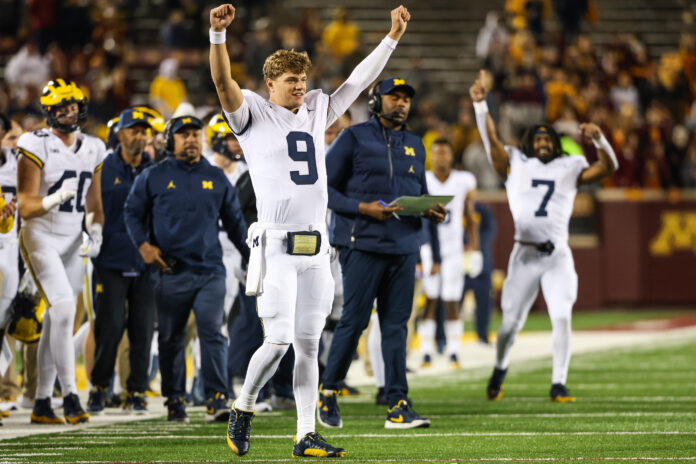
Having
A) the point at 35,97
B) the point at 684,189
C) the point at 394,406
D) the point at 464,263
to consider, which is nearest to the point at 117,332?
the point at 394,406

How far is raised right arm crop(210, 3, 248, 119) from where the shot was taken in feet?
20.0

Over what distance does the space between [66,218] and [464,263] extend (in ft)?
23.6

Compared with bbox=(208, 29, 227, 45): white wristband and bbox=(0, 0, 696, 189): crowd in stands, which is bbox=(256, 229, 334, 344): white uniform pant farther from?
bbox=(0, 0, 696, 189): crowd in stands

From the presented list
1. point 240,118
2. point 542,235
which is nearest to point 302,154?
point 240,118

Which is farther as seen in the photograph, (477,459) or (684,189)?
(684,189)

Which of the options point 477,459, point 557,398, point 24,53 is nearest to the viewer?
point 477,459

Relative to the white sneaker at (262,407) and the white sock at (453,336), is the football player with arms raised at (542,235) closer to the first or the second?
the white sneaker at (262,407)

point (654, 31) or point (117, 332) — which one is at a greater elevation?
point (654, 31)

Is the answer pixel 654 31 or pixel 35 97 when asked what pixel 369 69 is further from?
pixel 654 31

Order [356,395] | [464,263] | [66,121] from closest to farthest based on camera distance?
[66,121]
[356,395]
[464,263]

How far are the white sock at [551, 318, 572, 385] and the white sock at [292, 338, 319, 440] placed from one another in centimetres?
344

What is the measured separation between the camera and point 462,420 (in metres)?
8.35

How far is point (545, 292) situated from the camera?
9703 millimetres

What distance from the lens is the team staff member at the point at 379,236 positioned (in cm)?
801
